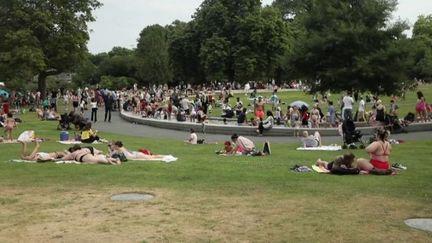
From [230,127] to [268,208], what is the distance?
62.9 ft

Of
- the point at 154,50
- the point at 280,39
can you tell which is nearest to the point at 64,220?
the point at 280,39

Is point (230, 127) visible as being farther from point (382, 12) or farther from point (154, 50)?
point (154, 50)

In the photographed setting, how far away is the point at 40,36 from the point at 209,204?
4281cm

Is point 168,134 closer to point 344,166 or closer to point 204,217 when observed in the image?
point 344,166

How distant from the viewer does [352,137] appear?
21.5m

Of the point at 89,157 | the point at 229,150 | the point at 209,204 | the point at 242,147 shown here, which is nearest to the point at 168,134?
the point at 229,150

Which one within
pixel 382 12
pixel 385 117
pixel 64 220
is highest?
pixel 382 12

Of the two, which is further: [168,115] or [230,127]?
[168,115]

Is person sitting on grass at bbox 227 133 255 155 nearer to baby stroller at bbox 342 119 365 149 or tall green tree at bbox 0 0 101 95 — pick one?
baby stroller at bbox 342 119 365 149

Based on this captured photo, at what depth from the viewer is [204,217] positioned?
30.5 feet

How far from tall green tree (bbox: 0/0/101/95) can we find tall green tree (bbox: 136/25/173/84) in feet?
138

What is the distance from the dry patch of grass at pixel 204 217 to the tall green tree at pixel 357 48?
69.7 feet

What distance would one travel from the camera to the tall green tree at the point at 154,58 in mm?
95812

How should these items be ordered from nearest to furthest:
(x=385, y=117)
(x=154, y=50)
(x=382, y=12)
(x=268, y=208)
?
(x=268, y=208)
(x=385, y=117)
(x=382, y=12)
(x=154, y=50)
